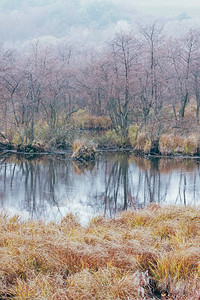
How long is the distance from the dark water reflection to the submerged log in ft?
1.78

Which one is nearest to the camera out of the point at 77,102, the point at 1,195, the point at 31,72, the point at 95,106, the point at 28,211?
the point at 28,211

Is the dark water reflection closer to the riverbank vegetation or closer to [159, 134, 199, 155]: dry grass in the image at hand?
[159, 134, 199, 155]: dry grass

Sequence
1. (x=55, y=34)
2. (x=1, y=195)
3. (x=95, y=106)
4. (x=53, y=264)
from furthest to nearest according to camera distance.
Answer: (x=55, y=34) → (x=95, y=106) → (x=1, y=195) → (x=53, y=264)

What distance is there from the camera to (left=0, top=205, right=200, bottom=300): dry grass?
385 cm

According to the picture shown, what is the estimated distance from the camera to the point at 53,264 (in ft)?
14.7

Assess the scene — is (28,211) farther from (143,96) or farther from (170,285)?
(143,96)

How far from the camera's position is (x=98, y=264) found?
4.48 meters

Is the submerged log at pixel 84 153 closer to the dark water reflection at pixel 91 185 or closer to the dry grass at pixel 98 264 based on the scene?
the dark water reflection at pixel 91 185

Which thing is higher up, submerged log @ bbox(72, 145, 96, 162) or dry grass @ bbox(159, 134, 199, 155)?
dry grass @ bbox(159, 134, 199, 155)

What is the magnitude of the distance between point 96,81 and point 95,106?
225 inches

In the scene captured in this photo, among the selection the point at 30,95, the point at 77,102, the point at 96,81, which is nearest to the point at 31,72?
the point at 30,95

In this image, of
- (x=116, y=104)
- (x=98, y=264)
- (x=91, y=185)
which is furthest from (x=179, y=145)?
(x=98, y=264)

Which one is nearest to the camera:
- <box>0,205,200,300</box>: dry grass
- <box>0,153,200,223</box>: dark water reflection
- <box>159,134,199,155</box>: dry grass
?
<box>0,205,200,300</box>: dry grass

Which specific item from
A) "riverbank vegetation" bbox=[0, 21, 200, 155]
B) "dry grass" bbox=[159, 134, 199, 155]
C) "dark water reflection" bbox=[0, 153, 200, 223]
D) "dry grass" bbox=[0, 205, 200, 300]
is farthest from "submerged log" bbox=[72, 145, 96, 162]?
"dry grass" bbox=[0, 205, 200, 300]
